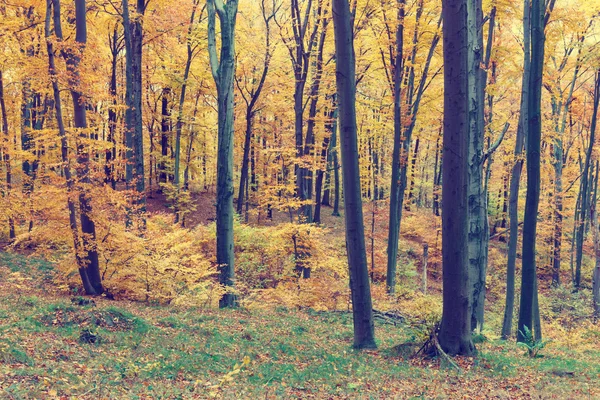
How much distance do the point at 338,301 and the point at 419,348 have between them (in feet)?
26.4

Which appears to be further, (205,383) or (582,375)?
(582,375)

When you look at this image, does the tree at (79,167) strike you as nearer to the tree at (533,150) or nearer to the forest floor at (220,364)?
the forest floor at (220,364)

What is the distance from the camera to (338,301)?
15.7 m

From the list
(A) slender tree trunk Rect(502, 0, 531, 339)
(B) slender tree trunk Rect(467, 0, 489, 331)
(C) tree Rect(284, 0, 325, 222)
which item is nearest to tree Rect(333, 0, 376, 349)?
(B) slender tree trunk Rect(467, 0, 489, 331)

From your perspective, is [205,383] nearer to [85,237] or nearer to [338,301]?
[85,237]

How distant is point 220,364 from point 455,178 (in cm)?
455

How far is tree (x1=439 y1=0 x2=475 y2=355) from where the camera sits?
22.2 feet

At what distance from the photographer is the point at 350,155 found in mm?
7906

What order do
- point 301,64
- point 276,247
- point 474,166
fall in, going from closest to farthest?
1. point 474,166
2. point 276,247
3. point 301,64

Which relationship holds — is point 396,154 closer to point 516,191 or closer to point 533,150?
point 516,191

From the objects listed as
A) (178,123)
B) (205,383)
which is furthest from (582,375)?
(178,123)

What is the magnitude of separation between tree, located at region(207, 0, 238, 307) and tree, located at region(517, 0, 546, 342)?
700 centimetres

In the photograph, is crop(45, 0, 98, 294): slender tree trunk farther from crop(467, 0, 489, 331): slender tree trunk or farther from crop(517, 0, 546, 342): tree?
crop(517, 0, 546, 342): tree

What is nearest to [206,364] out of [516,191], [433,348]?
[433,348]
